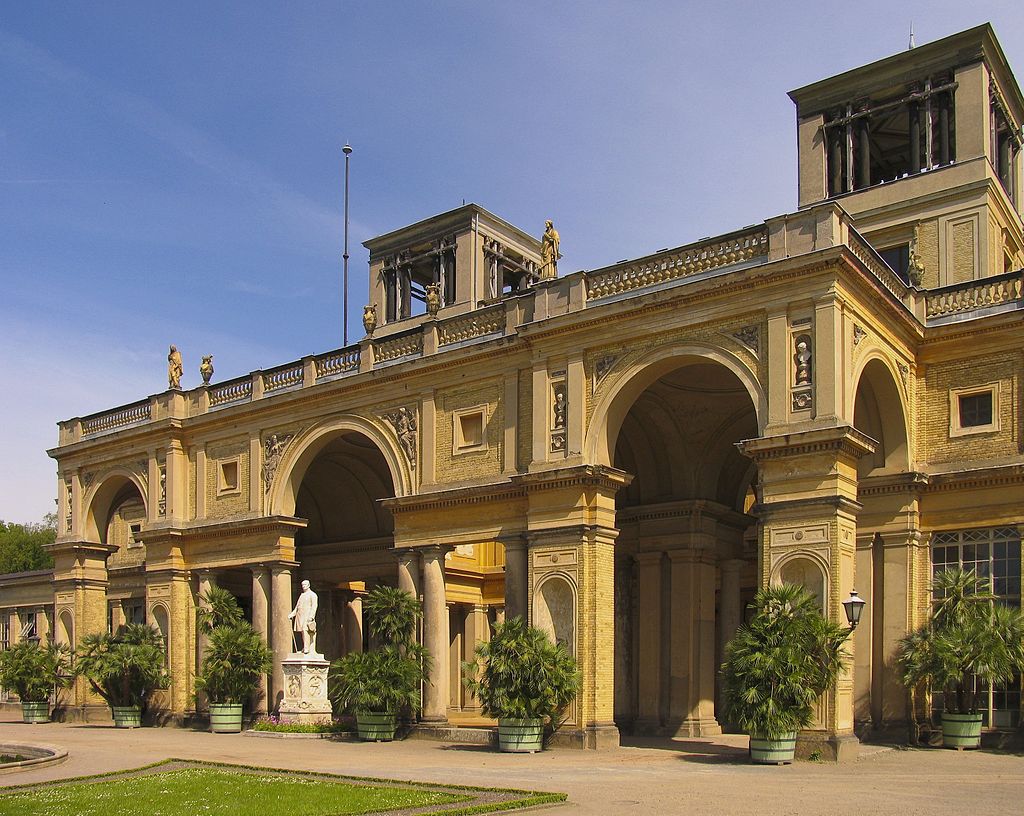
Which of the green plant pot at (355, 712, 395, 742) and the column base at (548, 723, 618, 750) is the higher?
the column base at (548, 723, 618, 750)

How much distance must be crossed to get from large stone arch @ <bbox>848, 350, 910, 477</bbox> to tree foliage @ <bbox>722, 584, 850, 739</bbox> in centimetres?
484

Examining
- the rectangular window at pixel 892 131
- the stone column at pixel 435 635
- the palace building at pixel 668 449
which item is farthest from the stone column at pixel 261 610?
the rectangular window at pixel 892 131

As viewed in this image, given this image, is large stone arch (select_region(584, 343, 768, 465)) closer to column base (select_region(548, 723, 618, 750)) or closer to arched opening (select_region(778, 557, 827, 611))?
arched opening (select_region(778, 557, 827, 611))

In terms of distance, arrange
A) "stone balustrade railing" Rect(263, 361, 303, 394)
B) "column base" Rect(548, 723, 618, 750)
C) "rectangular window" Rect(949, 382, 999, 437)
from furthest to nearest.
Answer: "stone balustrade railing" Rect(263, 361, 303, 394), "rectangular window" Rect(949, 382, 999, 437), "column base" Rect(548, 723, 618, 750)

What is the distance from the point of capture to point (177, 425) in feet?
112

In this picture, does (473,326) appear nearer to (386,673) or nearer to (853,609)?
(386,673)

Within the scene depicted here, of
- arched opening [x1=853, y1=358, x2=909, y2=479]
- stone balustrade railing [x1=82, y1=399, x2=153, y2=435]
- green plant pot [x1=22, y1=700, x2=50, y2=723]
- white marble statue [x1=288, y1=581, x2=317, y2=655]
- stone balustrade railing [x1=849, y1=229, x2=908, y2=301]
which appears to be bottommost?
green plant pot [x1=22, y1=700, x2=50, y2=723]

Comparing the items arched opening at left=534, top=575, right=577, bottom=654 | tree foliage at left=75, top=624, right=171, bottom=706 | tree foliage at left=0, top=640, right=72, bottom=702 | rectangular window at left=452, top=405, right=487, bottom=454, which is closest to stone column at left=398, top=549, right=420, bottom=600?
rectangular window at left=452, top=405, right=487, bottom=454

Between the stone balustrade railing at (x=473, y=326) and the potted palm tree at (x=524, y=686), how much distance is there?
743 cm

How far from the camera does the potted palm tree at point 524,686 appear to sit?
2211 cm

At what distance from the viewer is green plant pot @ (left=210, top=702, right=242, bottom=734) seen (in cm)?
2920

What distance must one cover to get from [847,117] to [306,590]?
1817 cm

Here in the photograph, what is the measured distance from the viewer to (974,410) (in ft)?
77.6

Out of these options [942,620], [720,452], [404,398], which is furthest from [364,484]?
[942,620]
